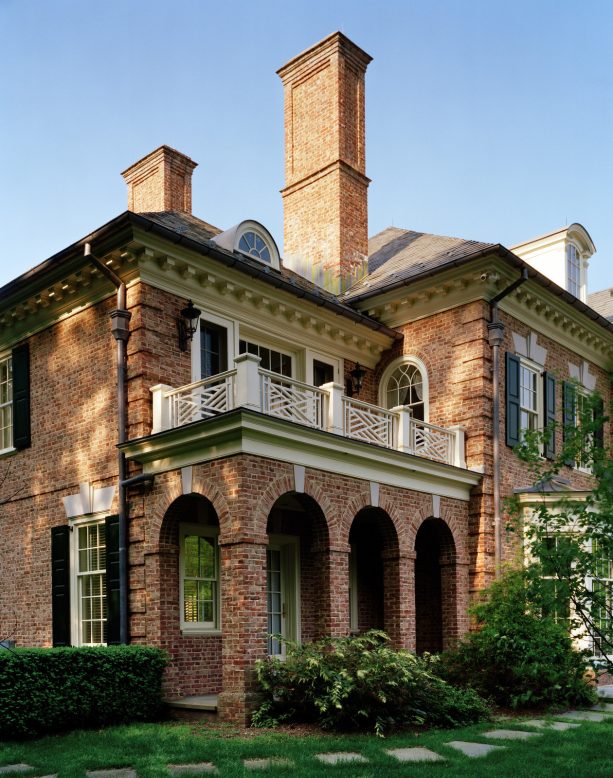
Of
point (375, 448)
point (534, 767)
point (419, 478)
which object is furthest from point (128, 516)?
point (534, 767)

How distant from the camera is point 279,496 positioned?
11633mm

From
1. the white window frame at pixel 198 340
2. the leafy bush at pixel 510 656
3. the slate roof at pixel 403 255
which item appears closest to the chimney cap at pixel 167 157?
the slate roof at pixel 403 255

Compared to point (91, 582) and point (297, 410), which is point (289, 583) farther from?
point (297, 410)

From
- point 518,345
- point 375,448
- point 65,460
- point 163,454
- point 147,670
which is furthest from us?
point 518,345

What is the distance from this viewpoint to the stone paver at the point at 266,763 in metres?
8.16

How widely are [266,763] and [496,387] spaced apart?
8.53m

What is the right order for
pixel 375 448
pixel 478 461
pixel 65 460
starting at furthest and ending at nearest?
pixel 478 461
pixel 65 460
pixel 375 448

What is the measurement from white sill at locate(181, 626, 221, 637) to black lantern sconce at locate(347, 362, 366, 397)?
5.30m

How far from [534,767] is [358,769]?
169 cm

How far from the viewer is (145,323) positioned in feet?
41.0

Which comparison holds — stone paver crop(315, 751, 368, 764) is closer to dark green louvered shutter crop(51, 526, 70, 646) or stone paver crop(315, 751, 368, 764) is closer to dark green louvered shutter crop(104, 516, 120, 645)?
dark green louvered shutter crop(104, 516, 120, 645)

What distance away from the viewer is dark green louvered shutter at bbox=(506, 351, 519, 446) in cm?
1538

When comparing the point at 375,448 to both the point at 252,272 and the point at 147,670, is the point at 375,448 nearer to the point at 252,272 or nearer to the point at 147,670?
the point at 252,272

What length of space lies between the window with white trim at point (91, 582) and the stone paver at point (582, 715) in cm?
668
